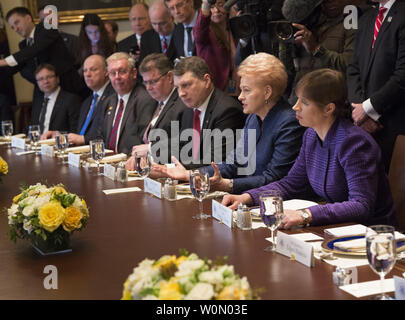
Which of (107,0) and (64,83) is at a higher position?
(107,0)

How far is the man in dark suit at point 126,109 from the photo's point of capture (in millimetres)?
5055

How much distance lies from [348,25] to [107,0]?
4520 mm

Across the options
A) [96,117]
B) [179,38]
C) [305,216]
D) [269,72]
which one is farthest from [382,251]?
[96,117]

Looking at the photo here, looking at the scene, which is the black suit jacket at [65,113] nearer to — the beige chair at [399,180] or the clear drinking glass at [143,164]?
the clear drinking glass at [143,164]

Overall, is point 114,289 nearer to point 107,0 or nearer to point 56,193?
point 56,193

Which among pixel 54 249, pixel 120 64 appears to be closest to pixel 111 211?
pixel 54 249

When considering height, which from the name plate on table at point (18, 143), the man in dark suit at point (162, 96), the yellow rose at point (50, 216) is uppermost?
the man in dark suit at point (162, 96)

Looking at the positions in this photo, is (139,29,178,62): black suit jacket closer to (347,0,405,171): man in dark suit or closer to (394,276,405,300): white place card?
(347,0,405,171): man in dark suit

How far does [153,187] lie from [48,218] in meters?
1.02

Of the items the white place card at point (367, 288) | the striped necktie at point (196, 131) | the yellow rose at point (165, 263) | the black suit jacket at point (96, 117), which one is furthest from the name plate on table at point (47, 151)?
the yellow rose at point (165, 263)

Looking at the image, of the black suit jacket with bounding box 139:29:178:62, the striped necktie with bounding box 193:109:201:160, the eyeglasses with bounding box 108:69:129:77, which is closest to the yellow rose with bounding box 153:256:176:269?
the striped necktie with bounding box 193:109:201:160

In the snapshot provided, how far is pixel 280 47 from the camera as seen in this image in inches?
153

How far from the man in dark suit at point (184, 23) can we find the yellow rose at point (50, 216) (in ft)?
10.7
